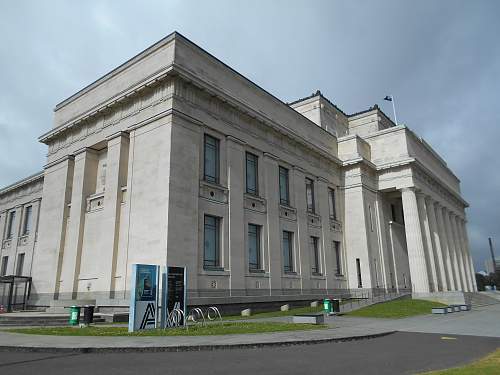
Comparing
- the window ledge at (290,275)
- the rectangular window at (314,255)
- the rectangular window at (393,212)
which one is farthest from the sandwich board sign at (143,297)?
the rectangular window at (393,212)

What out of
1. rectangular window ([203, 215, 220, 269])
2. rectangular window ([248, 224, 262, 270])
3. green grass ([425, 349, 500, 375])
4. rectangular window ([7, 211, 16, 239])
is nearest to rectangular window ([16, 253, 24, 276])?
rectangular window ([7, 211, 16, 239])

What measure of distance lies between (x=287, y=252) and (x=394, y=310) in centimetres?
855

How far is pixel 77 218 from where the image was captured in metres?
28.2

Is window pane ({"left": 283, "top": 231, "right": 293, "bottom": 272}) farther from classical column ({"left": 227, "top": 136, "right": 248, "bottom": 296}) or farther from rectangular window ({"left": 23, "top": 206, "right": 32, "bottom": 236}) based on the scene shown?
rectangular window ({"left": 23, "top": 206, "right": 32, "bottom": 236})

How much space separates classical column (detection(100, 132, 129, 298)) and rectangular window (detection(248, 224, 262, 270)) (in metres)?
8.66

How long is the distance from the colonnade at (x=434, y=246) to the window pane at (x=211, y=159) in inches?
853

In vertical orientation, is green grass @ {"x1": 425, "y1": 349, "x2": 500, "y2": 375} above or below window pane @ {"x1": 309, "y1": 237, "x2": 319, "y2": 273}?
below

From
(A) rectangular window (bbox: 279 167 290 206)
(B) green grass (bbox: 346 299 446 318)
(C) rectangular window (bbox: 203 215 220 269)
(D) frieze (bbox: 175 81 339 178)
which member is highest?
(D) frieze (bbox: 175 81 339 178)

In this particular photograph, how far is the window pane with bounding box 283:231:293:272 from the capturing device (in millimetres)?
31131

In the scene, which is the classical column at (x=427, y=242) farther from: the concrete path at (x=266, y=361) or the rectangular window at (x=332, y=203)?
the concrete path at (x=266, y=361)

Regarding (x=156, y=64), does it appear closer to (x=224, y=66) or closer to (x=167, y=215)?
(x=224, y=66)

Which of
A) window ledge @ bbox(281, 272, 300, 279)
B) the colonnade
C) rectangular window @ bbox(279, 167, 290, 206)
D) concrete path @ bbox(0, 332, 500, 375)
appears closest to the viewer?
concrete path @ bbox(0, 332, 500, 375)

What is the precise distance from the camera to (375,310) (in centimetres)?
2733

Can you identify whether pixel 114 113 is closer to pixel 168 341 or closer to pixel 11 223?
pixel 168 341
